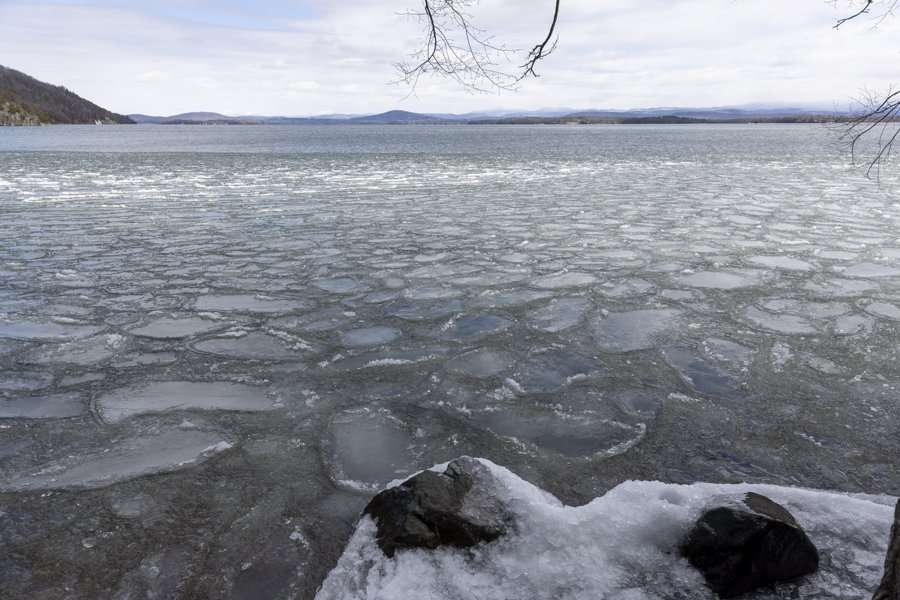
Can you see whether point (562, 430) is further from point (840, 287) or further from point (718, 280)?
point (840, 287)

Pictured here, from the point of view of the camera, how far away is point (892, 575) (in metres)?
1.47

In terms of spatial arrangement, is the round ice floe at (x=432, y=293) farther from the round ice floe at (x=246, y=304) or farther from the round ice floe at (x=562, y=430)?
the round ice floe at (x=562, y=430)

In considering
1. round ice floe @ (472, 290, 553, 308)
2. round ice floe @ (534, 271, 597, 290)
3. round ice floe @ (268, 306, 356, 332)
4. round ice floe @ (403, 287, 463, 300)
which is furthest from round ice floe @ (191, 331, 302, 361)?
round ice floe @ (534, 271, 597, 290)

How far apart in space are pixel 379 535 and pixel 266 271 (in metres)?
5.01

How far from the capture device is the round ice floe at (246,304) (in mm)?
5328

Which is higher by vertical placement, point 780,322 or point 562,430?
point 780,322

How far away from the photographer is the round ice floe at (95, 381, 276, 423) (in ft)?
11.5

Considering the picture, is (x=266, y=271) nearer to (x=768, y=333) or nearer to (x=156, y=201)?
(x=768, y=333)

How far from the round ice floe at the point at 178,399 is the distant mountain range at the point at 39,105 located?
150m

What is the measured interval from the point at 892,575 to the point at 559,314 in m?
3.74

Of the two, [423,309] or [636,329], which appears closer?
[636,329]

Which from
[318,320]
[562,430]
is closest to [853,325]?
[562,430]

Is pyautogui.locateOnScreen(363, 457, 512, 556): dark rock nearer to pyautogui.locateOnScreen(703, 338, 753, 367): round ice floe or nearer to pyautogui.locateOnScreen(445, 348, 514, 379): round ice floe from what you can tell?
pyautogui.locateOnScreen(445, 348, 514, 379): round ice floe

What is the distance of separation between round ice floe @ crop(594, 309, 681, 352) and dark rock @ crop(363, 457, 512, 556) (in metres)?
2.31
